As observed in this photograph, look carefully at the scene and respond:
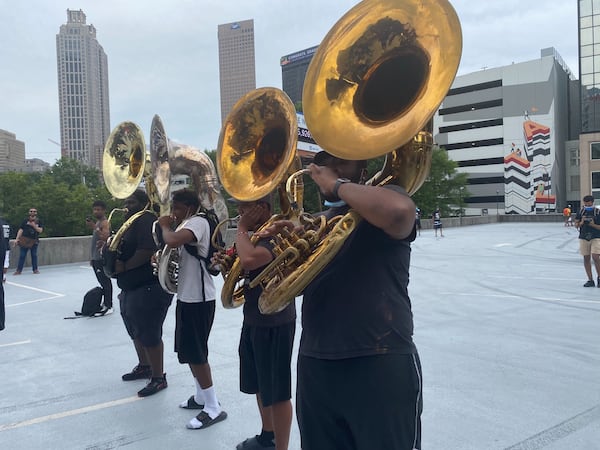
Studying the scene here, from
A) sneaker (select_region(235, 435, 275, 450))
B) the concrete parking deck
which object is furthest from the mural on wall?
sneaker (select_region(235, 435, 275, 450))

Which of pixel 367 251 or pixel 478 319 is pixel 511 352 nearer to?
pixel 478 319

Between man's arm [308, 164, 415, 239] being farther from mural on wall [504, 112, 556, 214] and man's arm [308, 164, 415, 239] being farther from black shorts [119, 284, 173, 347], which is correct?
mural on wall [504, 112, 556, 214]

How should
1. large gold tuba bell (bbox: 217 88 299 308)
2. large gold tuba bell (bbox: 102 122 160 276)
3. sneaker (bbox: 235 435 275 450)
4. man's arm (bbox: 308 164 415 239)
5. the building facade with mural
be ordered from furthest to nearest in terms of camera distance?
the building facade with mural
large gold tuba bell (bbox: 102 122 160 276)
sneaker (bbox: 235 435 275 450)
large gold tuba bell (bbox: 217 88 299 308)
man's arm (bbox: 308 164 415 239)

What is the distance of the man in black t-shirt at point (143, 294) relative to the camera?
13.1 feet

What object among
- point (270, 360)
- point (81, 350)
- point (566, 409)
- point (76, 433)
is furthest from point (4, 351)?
point (566, 409)

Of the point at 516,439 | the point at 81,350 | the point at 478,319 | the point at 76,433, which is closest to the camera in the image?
the point at 516,439

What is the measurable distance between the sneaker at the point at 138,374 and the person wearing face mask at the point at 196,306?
1.10 meters

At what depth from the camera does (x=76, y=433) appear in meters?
3.36

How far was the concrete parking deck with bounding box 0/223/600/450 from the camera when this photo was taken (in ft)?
10.6

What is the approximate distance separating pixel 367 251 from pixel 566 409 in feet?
8.81

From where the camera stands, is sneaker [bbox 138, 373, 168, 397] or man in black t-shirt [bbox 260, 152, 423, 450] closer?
man in black t-shirt [bbox 260, 152, 423, 450]

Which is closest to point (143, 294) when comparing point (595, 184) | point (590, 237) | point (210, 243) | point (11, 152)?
point (210, 243)

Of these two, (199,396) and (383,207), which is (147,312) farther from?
(383,207)

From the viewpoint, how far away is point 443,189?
50.3 m
